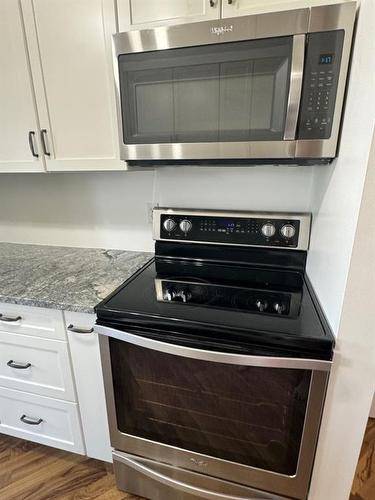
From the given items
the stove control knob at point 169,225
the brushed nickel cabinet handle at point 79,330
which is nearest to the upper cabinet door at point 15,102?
the stove control knob at point 169,225

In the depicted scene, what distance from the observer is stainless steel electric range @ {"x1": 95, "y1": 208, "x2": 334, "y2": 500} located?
2.98ft

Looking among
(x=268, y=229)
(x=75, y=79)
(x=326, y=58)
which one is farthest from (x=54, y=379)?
(x=326, y=58)

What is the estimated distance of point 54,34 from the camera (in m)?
1.16

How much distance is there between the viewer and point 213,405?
1.03 metres

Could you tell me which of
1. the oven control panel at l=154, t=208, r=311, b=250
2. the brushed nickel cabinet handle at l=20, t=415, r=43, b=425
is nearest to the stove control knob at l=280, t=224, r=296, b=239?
the oven control panel at l=154, t=208, r=311, b=250

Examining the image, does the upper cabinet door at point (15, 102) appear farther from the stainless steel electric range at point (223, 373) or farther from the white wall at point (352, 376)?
the white wall at point (352, 376)

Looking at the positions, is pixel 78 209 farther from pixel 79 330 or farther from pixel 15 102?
pixel 79 330

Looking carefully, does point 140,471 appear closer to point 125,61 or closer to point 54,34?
point 125,61

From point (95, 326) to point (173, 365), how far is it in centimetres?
31

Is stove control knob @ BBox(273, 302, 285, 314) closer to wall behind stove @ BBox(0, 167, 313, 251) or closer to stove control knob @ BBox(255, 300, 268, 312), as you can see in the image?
stove control knob @ BBox(255, 300, 268, 312)

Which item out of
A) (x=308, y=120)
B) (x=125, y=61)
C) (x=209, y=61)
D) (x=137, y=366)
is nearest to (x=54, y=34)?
(x=125, y=61)

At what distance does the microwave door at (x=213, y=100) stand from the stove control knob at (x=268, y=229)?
15.7 inches

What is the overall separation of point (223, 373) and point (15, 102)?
1402mm

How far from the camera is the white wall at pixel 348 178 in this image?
0.71 m
